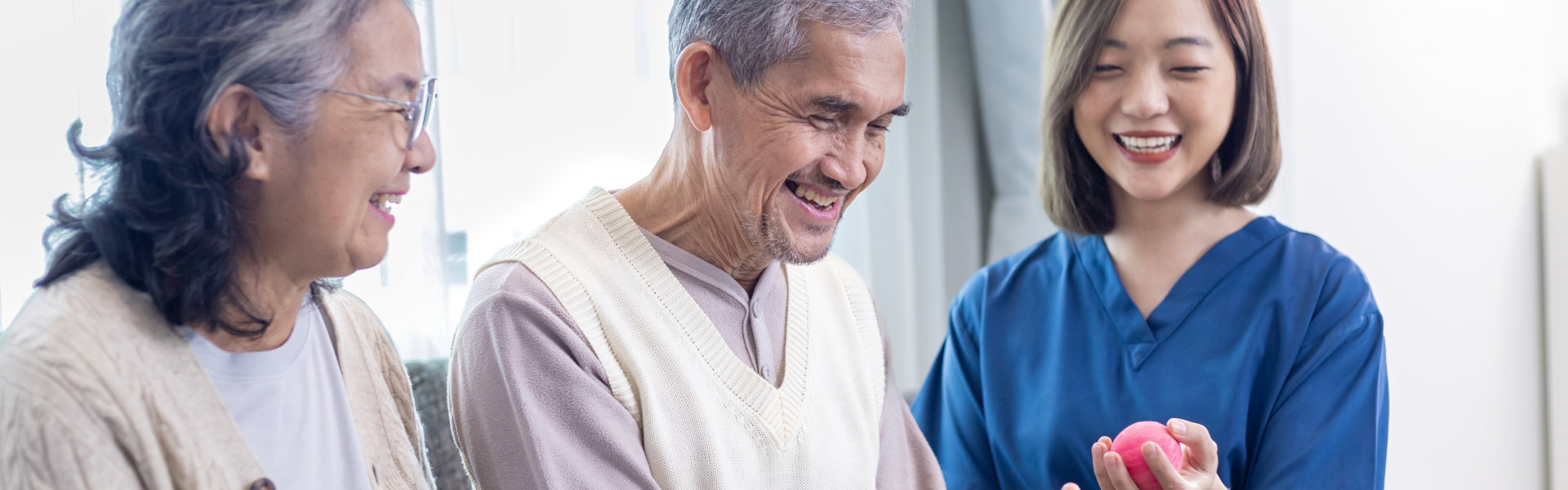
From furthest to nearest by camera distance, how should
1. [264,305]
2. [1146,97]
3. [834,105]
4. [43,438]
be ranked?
[1146,97]
[834,105]
[264,305]
[43,438]

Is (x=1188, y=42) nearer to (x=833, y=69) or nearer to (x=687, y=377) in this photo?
(x=833, y=69)

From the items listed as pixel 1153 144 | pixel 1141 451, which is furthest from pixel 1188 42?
pixel 1141 451

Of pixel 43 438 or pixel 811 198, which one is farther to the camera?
pixel 811 198

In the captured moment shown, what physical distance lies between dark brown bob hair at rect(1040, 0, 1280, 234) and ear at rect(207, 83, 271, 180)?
3.33ft

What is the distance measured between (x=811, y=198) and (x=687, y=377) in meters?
0.23

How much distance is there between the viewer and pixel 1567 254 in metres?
2.40

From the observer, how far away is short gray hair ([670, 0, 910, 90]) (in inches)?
42.3

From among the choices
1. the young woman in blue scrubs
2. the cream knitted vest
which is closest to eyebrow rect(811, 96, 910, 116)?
the cream knitted vest

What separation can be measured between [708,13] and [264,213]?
0.47 m

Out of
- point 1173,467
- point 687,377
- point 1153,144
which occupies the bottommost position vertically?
point 1173,467

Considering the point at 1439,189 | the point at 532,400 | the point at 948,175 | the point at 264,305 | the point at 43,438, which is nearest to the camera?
the point at 43,438

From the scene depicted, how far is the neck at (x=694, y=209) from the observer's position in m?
1.14

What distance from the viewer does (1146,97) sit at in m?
1.39

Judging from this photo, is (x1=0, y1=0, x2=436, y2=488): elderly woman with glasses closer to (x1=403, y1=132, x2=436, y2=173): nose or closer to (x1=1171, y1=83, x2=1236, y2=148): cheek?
(x1=403, y1=132, x2=436, y2=173): nose
